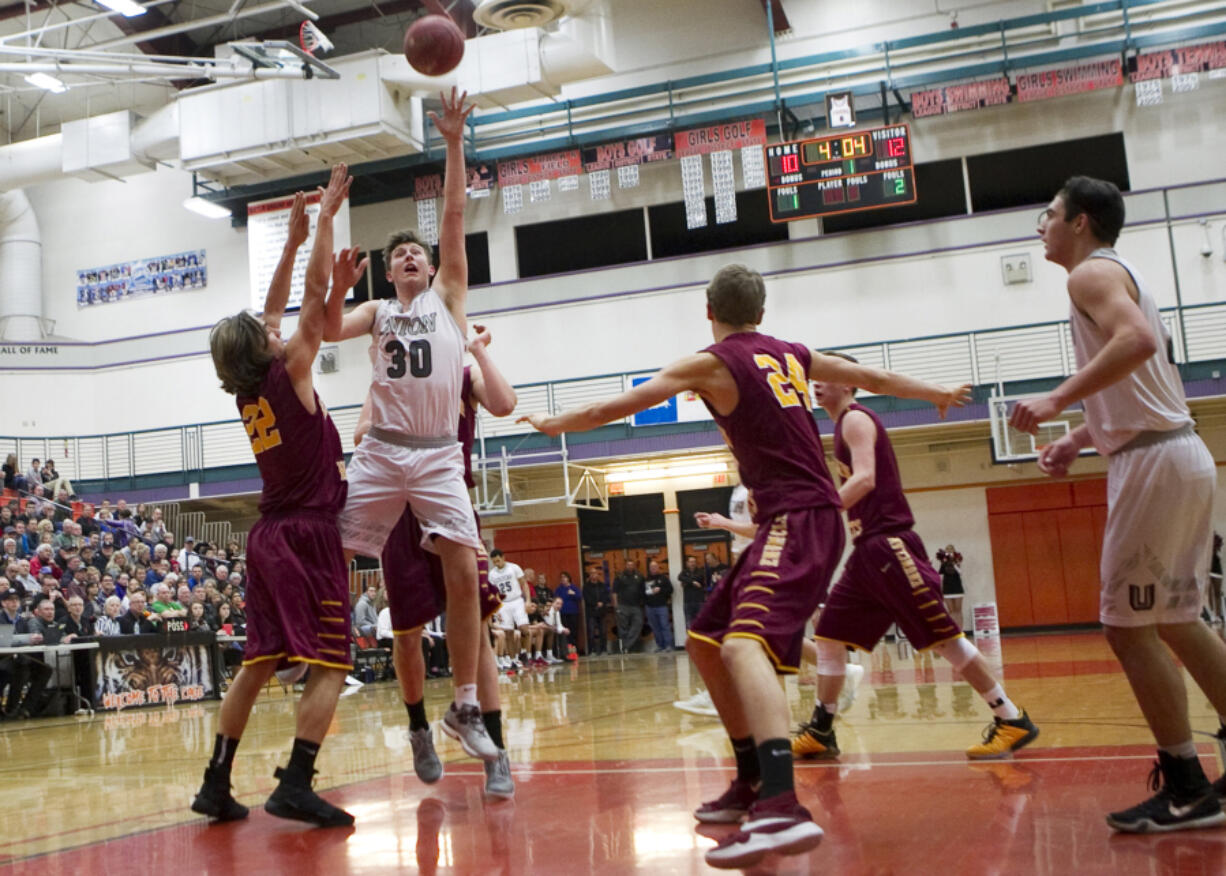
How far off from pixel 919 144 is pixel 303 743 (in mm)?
20045

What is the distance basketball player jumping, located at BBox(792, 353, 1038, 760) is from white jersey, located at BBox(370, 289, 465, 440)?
65.2 inches

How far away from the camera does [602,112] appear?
→ 22625 mm

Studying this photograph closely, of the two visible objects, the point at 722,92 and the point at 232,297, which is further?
the point at 232,297

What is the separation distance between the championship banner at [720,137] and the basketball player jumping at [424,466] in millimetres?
17685

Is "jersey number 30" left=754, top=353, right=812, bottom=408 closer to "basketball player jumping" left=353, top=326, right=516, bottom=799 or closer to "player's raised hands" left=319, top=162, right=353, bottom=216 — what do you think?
"basketball player jumping" left=353, top=326, right=516, bottom=799

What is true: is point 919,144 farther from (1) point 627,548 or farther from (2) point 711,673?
(2) point 711,673

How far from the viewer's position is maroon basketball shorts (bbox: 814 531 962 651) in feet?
16.5

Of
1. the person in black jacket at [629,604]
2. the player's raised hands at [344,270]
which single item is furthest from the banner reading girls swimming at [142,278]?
the player's raised hands at [344,270]

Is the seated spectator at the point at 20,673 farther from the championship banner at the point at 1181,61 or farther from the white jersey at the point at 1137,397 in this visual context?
the championship banner at the point at 1181,61

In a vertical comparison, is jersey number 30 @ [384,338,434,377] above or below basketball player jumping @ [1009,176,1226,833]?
above

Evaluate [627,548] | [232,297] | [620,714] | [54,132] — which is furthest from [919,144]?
[54,132]

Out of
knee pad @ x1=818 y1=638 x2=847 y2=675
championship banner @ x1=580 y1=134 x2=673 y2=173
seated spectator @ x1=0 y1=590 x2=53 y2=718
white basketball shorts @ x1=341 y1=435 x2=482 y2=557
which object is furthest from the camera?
championship banner @ x1=580 y1=134 x2=673 y2=173

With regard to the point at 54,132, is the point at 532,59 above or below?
below

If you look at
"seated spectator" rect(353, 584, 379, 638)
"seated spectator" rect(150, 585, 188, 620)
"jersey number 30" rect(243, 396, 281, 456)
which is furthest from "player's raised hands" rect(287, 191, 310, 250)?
"seated spectator" rect(353, 584, 379, 638)
